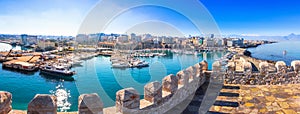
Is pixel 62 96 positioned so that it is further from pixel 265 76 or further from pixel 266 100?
pixel 266 100

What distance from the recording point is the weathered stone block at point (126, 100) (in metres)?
3.01

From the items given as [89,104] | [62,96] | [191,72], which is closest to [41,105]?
[89,104]

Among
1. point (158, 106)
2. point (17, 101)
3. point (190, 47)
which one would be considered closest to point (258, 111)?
point (158, 106)

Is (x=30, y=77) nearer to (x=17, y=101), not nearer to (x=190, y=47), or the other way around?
(x=17, y=101)

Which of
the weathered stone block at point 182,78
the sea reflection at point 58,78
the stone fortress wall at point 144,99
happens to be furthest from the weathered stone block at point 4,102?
the sea reflection at point 58,78

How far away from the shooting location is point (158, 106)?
153 inches

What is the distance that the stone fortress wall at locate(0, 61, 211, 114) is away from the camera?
237cm

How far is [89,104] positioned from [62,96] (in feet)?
76.0

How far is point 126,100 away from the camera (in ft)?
9.93

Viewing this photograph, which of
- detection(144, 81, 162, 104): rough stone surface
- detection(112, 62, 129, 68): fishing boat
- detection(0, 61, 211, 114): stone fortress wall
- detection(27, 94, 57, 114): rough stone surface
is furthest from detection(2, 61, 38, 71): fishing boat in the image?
detection(27, 94, 57, 114): rough stone surface

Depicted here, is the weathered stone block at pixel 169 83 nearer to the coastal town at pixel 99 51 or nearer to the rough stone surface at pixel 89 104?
the rough stone surface at pixel 89 104

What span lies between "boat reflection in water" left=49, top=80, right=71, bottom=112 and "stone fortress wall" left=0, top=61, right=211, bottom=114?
1685 cm

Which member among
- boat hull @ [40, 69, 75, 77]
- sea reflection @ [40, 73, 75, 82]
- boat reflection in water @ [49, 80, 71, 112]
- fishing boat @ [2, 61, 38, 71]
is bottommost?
boat reflection in water @ [49, 80, 71, 112]

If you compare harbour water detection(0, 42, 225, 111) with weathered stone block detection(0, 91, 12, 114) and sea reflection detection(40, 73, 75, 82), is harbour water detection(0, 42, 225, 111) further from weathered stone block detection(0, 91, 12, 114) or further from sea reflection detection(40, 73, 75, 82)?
weathered stone block detection(0, 91, 12, 114)
